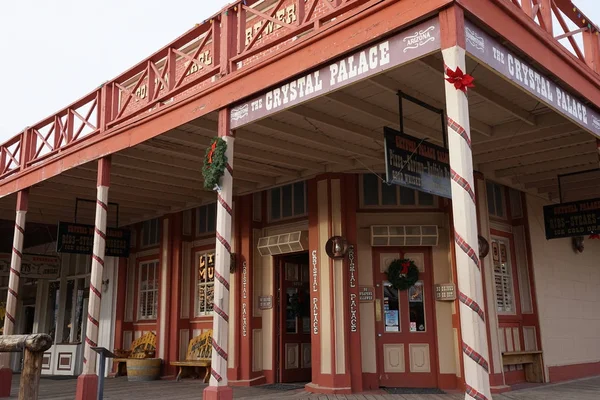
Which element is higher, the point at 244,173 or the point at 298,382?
the point at 244,173

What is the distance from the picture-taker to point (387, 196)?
10289 mm

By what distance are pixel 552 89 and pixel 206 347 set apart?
8.55m

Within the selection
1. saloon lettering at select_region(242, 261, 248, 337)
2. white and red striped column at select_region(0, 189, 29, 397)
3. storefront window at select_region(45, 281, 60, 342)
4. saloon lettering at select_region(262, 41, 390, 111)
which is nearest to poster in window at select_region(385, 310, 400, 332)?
saloon lettering at select_region(242, 261, 248, 337)

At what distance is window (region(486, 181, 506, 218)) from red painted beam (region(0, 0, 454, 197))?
5884 millimetres

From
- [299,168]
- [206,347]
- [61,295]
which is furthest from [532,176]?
[61,295]

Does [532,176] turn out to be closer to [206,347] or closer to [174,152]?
[174,152]

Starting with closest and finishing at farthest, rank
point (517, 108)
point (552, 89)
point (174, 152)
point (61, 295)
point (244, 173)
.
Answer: point (552, 89), point (517, 108), point (174, 152), point (244, 173), point (61, 295)

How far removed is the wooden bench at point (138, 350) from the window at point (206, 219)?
8.95 ft

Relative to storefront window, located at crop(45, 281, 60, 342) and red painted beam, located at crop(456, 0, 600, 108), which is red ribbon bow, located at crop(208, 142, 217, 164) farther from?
storefront window, located at crop(45, 281, 60, 342)

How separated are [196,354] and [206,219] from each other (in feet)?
9.53

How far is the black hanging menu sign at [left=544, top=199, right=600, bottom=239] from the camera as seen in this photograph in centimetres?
966

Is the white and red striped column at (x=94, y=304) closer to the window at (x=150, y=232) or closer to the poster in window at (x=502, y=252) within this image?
the window at (x=150, y=232)

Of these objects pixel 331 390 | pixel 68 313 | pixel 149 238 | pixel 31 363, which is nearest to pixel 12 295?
pixel 149 238

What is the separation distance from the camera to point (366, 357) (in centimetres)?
966
